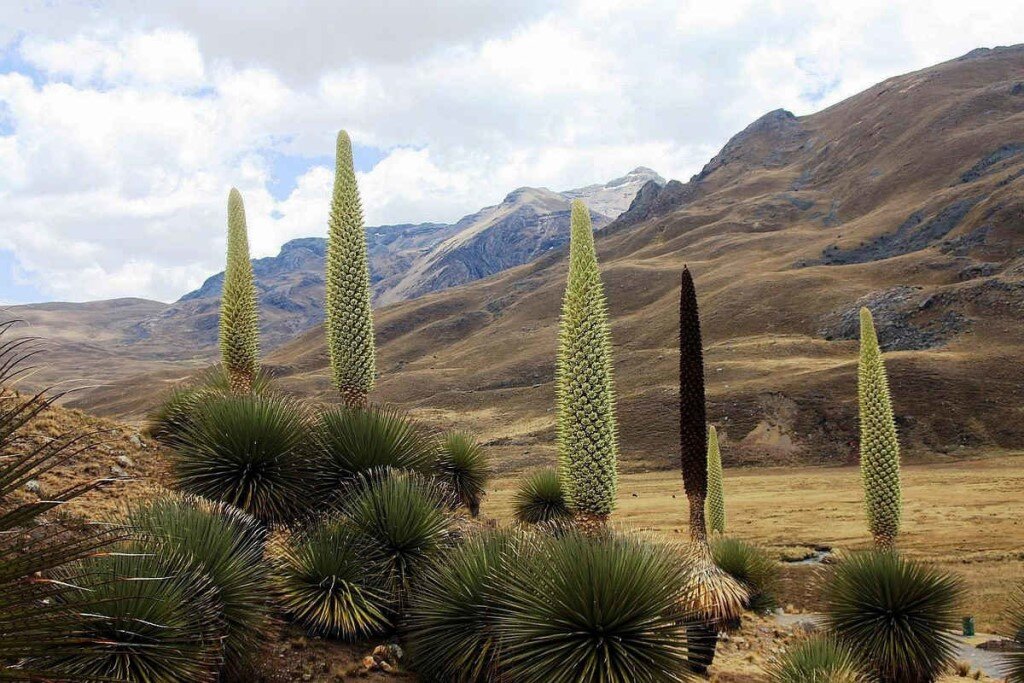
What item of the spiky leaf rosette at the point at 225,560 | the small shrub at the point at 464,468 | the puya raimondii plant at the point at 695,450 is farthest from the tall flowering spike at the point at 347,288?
the puya raimondii plant at the point at 695,450

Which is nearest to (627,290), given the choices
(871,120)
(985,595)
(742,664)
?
(871,120)

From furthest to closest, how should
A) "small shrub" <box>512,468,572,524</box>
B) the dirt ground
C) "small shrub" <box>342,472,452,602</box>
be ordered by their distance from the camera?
"small shrub" <box>512,468,572,524</box>, the dirt ground, "small shrub" <box>342,472,452,602</box>

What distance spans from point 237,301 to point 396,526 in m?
3.58

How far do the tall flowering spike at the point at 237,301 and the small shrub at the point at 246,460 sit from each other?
3.11 feet

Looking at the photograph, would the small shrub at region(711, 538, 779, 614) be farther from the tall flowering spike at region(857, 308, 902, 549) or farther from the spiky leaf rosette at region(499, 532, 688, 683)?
the spiky leaf rosette at region(499, 532, 688, 683)

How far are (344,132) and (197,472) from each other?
4.55m

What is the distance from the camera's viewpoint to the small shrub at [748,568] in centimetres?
1753

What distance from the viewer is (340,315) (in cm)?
884

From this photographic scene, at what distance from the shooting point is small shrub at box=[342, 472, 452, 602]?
8453 millimetres

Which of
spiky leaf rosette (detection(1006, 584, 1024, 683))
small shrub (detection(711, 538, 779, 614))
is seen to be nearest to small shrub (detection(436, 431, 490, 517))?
small shrub (detection(711, 538, 779, 614))

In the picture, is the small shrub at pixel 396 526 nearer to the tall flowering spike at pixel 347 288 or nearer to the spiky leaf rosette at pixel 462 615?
the spiky leaf rosette at pixel 462 615

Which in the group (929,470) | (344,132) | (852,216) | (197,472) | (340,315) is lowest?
(929,470)

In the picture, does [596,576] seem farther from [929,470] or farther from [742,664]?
[929,470]

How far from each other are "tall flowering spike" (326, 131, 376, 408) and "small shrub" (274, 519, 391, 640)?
1.93 meters
